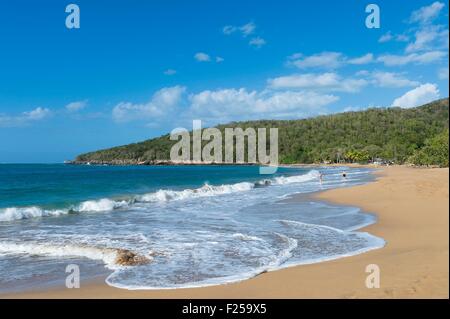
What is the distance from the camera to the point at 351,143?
139 metres

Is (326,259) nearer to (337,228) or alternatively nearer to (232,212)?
(337,228)

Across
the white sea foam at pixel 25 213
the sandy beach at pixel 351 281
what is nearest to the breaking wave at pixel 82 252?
the sandy beach at pixel 351 281

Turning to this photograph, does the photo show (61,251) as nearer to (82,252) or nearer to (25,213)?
(82,252)

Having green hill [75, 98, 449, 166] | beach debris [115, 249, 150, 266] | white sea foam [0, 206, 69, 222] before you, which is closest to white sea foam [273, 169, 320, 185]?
white sea foam [0, 206, 69, 222]
